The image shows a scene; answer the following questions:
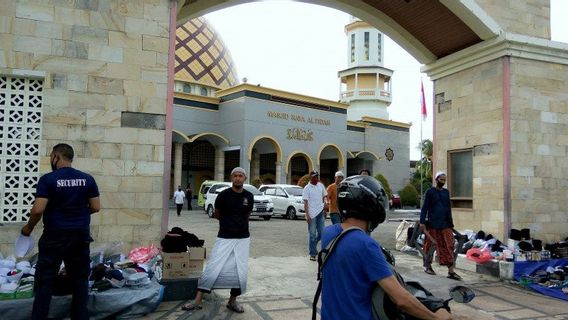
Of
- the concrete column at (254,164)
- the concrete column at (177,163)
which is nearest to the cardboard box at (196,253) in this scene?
the concrete column at (177,163)

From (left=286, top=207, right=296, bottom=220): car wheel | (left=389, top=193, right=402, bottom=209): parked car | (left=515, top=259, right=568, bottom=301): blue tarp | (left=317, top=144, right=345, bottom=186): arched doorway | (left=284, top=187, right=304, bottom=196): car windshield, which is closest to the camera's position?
(left=515, top=259, right=568, bottom=301): blue tarp

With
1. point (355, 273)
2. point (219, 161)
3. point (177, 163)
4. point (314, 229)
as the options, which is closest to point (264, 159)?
point (219, 161)

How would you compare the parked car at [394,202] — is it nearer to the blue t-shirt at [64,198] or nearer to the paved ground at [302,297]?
the paved ground at [302,297]

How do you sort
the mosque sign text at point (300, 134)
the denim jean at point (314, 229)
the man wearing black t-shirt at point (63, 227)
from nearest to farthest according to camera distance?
the man wearing black t-shirt at point (63, 227), the denim jean at point (314, 229), the mosque sign text at point (300, 134)

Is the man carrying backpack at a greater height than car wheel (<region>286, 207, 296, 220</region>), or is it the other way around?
the man carrying backpack

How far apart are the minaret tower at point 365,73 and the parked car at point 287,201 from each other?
2476 centimetres

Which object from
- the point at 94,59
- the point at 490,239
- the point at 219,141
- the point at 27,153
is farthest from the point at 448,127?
the point at 219,141

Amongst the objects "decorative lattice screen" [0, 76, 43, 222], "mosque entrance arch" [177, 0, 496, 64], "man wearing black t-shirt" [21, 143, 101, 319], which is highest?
"mosque entrance arch" [177, 0, 496, 64]

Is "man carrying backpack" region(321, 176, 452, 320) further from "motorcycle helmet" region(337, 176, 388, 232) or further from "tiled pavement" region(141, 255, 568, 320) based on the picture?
"tiled pavement" region(141, 255, 568, 320)

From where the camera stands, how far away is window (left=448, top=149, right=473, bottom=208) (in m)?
9.16

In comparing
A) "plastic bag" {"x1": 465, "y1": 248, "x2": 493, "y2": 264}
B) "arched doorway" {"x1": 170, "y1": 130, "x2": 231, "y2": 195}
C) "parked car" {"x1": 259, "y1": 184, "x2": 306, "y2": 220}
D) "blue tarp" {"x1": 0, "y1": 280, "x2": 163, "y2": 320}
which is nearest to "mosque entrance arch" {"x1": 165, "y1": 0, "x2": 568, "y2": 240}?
"plastic bag" {"x1": 465, "y1": 248, "x2": 493, "y2": 264}

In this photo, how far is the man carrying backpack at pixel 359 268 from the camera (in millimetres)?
1803

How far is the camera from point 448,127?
382 inches

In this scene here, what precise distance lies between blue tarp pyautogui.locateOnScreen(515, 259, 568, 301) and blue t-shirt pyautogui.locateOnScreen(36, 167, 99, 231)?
6334 mm
